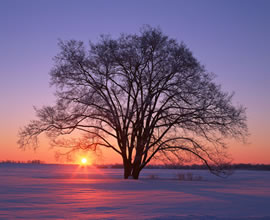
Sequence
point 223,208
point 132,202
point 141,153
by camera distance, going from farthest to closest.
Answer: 1. point 141,153
2. point 132,202
3. point 223,208

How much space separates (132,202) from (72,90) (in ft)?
47.1

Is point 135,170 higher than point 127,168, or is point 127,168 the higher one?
point 127,168

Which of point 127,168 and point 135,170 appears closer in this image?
point 135,170

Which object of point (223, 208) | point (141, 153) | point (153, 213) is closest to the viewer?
point (153, 213)

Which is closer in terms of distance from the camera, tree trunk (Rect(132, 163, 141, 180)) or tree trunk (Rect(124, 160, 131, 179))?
tree trunk (Rect(132, 163, 141, 180))

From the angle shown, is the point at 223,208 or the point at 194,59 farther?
the point at 194,59

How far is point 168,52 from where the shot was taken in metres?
23.5

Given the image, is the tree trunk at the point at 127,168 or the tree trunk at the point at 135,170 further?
the tree trunk at the point at 127,168

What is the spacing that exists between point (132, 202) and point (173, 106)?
13551 millimetres

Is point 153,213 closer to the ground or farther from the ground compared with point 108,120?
closer to the ground

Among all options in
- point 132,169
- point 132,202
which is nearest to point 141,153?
point 132,169

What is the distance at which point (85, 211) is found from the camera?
894 centimetres

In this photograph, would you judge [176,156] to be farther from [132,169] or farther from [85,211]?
[85,211]

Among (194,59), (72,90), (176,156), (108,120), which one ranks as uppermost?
(194,59)
